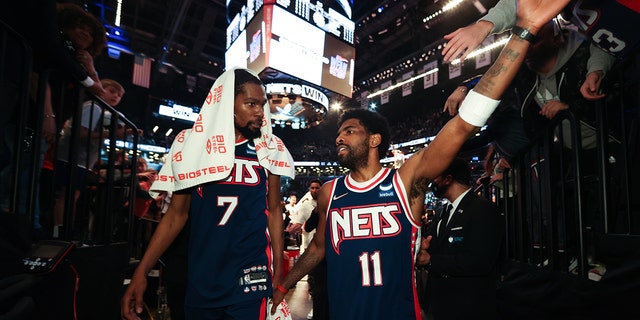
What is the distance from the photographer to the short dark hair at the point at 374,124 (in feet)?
9.07

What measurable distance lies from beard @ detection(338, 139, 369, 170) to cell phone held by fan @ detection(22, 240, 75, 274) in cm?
169

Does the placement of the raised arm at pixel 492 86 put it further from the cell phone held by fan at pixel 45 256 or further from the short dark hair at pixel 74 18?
the short dark hair at pixel 74 18

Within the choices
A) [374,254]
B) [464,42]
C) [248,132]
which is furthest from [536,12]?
[248,132]

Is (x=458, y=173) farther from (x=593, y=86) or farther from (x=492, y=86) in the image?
(x=492, y=86)

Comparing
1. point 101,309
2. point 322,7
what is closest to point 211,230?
point 101,309

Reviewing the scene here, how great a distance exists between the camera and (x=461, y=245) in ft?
9.87

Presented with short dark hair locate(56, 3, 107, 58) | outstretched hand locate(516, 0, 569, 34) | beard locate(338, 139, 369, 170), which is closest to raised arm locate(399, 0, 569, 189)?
outstretched hand locate(516, 0, 569, 34)

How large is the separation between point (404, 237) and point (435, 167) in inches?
18.7

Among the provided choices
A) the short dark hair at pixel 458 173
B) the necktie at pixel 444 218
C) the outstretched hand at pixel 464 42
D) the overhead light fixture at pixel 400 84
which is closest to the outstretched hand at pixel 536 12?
the outstretched hand at pixel 464 42

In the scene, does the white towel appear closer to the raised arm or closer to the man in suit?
the raised arm

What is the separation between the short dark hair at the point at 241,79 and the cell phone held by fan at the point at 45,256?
1.33 meters

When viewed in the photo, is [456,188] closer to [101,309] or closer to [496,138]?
[496,138]

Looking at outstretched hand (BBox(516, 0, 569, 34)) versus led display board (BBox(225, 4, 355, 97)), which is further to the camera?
led display board (BBox(225, 4, 355, 97))

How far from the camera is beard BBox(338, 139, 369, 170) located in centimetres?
254
